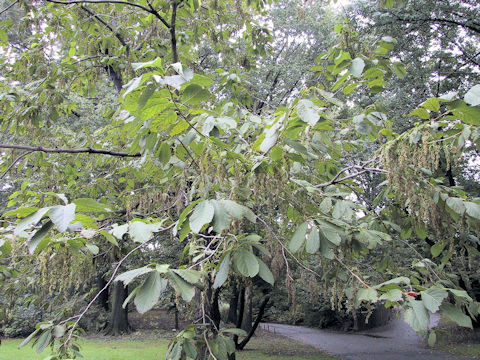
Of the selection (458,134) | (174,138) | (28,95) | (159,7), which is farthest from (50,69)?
(458,134)

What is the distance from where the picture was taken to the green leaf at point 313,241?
4.96 ft

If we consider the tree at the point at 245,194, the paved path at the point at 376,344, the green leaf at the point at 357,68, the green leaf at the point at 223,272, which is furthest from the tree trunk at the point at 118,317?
the green leaf at the point at 357,68

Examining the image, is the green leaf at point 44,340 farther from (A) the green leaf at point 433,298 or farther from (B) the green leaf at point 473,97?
(B) the green leaf at point 473,97

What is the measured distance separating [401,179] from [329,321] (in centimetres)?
1769

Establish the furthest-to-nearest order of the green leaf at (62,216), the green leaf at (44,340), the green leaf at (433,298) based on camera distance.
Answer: the green leaf at (44,340) → the green leaf at (433,298) → the green leaf at (62,216)

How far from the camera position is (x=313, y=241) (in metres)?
1.54

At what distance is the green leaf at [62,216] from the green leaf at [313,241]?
3.11ft

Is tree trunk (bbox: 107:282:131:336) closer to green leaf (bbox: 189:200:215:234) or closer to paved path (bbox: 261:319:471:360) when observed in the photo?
paved path (bbox: 261:319:471:360)

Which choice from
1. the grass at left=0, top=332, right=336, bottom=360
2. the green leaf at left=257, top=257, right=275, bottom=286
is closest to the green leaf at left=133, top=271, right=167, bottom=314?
the green leaf at left=257, top=257, right=275, bottom=286

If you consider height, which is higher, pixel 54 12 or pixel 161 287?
pixel 54 12

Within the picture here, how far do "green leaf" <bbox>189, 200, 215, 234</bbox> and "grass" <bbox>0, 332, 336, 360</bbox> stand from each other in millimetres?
8943

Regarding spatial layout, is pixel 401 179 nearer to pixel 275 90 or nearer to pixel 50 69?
pixel 50 69

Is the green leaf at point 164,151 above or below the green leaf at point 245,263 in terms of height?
above

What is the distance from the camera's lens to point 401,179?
1747mm
